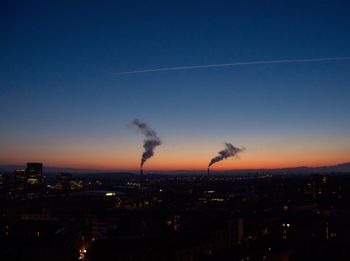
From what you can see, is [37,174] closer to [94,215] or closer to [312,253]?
[94,215]

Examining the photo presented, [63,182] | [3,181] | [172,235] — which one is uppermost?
[3,181]

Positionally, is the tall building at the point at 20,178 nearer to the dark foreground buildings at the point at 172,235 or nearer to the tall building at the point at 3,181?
the tall building at the point at 3,181

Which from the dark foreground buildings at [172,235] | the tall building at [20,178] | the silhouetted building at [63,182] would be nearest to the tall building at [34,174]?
the tall building at [20,178]

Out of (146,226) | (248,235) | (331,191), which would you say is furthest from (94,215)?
(331,191)

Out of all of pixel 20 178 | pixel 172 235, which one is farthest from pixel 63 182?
pixel 172 235

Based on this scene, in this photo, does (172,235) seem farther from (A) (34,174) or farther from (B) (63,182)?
(A) (34,174)

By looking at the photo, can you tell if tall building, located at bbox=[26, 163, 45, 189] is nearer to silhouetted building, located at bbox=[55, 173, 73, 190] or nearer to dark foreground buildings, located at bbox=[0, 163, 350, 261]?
silhouetted building, located at bbox=[55, 173, 73, 190]

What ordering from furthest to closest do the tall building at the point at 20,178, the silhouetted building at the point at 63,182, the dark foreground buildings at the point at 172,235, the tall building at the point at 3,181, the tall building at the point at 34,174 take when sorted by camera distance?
1. the tall building at the point at 34,174
2. the silhouetted building at the point at 63,182
3. the tall building at the point at 20,178
4. the tall building at the point at 3,181
5. the dark foreground buildings at the point at 172,235

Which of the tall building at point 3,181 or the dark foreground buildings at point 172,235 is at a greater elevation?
the tall building at point 3,181

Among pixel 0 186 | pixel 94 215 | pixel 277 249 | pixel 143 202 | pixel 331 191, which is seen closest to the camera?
pixel 277 249

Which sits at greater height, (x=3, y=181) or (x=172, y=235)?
(x=3, y=181)

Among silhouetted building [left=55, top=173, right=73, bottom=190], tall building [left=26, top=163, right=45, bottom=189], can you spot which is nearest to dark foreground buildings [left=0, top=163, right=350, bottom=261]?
silhouetted building [left=55, top=173, right=73, bottom=190]
